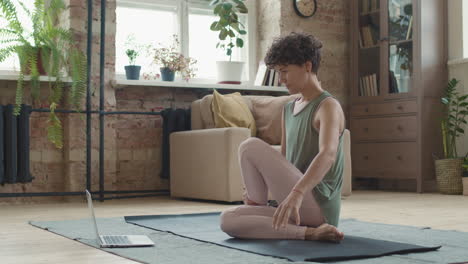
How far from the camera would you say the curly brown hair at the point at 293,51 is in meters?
2.30

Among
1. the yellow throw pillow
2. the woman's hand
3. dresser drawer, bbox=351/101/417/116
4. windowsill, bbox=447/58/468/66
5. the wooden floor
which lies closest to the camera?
the woman's hand

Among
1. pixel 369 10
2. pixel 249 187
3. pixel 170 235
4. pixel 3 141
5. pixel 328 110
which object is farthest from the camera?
pixel 369 10

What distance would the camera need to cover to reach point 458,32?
5.57m

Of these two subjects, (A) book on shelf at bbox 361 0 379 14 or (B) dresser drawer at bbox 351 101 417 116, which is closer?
(B) dresser drawer at bbox 351 101 417 116

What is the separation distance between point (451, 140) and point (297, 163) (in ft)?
11.1

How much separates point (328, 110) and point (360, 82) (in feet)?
12.7

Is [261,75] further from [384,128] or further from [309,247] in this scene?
[309,247]

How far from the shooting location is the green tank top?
7.69ft

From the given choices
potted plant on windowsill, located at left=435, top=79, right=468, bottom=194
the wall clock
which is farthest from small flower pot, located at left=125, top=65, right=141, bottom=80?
potted plant on windowsill, located at left=435, top=79, right=468, bottom=194

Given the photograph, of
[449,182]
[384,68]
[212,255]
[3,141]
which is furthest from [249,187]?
[384,68]

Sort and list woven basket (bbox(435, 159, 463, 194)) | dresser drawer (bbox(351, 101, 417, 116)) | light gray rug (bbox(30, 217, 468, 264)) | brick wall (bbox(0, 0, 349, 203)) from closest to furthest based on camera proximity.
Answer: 1. light gray rug (bbox(30, 217, 468, 264))
2. brick wall (bbox(0, 0, 349, 203))
3. woven basket (bbox(435, 159, 463, 194))
4. dresser drawer (bbox(351, 101, 417, 116))

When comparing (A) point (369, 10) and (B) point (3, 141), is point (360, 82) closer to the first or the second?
(A) point (369, 10)

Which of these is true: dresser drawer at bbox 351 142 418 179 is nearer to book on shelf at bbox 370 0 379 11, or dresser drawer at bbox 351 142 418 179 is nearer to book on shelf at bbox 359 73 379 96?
book on shelf at bbox 359 73 379 96

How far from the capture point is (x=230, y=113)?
191 inches
